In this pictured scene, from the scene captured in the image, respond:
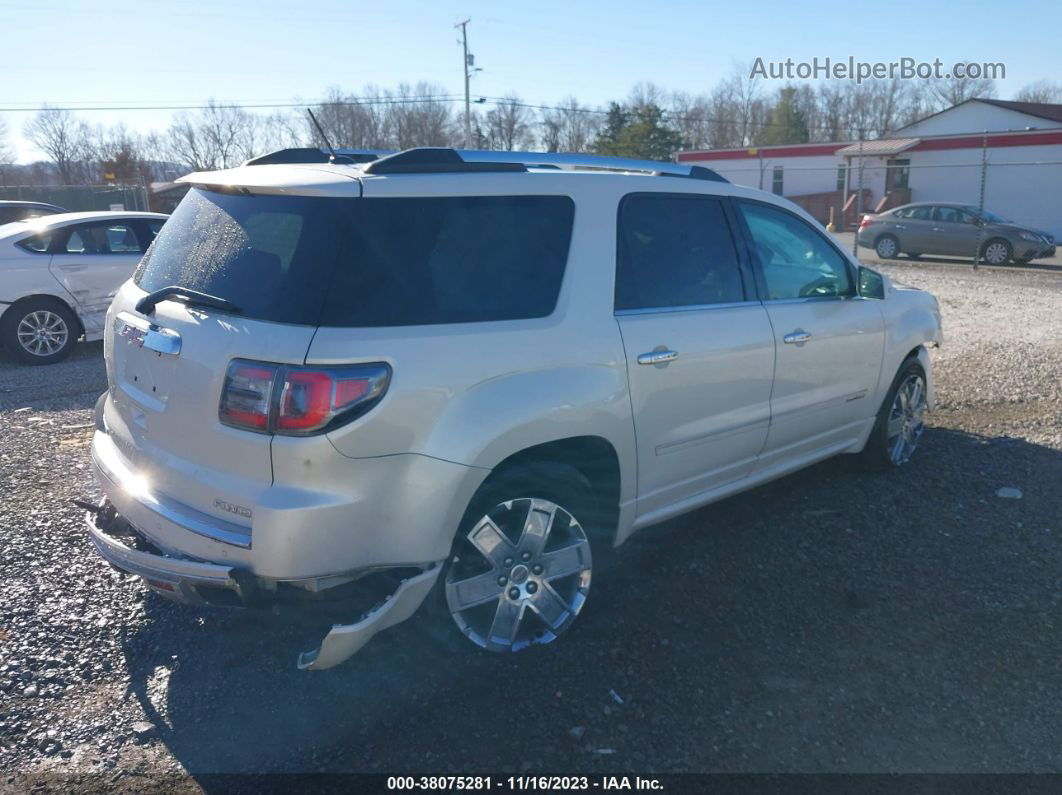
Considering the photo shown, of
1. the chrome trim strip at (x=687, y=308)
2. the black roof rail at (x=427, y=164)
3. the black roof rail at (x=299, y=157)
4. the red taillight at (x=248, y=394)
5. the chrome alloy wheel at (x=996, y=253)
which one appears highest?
the black roof rail at (x=299, y=157)

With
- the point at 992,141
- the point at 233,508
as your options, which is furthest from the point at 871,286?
the point at 992,141

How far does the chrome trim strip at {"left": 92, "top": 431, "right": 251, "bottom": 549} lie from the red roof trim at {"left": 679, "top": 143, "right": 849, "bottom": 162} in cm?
3891

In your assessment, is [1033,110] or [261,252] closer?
[261,252]

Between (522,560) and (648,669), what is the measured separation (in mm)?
680

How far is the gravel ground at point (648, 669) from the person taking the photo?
3.04m

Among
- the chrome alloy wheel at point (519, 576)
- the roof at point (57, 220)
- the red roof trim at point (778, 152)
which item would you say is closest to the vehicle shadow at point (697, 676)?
the chrome alloy wheel at point (519, 576)

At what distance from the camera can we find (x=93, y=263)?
960cm

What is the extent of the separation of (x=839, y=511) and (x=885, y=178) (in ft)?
125

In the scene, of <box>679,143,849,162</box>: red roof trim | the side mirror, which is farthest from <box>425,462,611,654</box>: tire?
<box>679,143,849,162</box>: red roof trim

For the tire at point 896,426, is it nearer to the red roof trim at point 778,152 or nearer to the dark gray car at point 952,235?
the dark gray car at point 952,235

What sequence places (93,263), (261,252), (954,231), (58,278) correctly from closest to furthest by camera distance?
(261,252) → (58,278) → (93,263) → (954,231)

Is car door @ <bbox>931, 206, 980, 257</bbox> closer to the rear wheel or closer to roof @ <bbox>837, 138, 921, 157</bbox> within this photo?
roof @ <bbox>837, 138, 921, 157</bbox>

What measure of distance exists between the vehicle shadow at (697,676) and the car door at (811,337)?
63cm

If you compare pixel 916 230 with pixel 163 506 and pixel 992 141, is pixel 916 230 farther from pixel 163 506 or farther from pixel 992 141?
pixel 163 506
